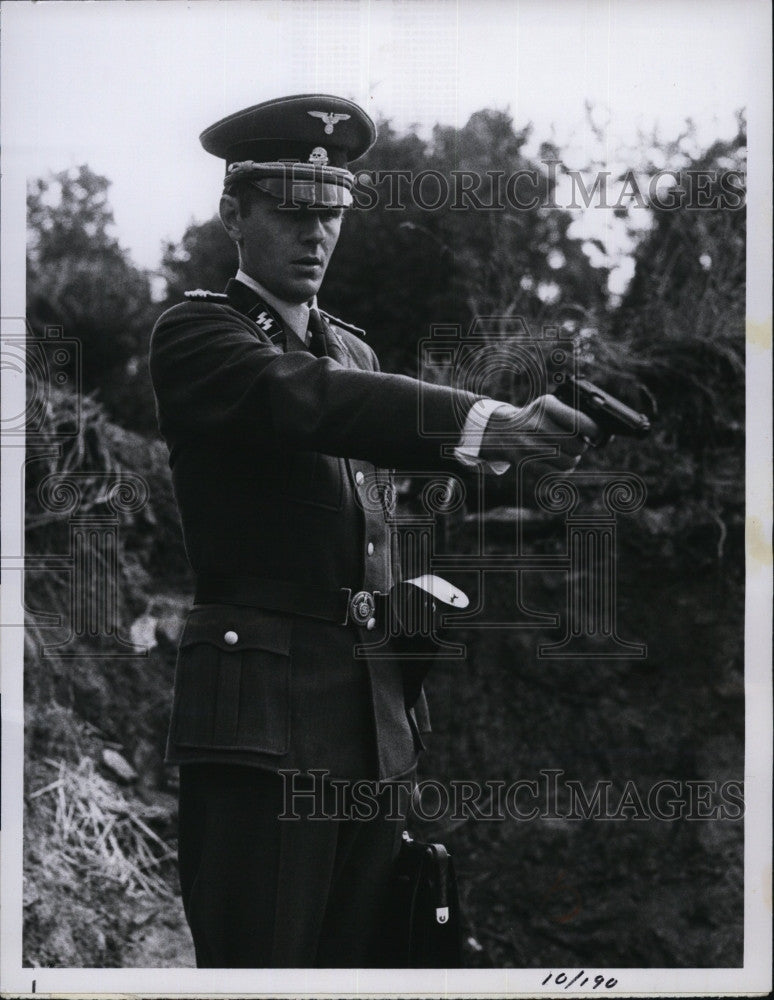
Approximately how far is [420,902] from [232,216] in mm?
1900

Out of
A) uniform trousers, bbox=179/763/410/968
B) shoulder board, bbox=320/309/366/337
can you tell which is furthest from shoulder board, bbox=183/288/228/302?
uniform trousers, bbox=179/763/410/968

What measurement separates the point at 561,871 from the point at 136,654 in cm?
148

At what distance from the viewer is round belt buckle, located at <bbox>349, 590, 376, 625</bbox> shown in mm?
3334

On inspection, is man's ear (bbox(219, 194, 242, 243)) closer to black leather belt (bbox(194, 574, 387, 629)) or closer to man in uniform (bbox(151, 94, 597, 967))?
man in uniform (bbox(151, 94, 597, 967))

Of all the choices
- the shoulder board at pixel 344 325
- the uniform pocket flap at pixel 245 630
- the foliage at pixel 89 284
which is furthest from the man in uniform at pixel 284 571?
the foliage at pixel 89 284

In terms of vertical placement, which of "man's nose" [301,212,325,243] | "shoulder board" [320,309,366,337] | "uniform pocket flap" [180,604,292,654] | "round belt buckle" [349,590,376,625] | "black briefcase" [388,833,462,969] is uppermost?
"man's nose" [301,212,325,243]

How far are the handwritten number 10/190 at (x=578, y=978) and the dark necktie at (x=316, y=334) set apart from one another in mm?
1954

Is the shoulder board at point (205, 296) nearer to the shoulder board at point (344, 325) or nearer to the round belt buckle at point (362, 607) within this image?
the shoulder board at point (344, 325)

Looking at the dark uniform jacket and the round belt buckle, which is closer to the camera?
the dark uniform jacket

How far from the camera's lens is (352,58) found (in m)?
3.89

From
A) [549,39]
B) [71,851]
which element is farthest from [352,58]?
[71,851]

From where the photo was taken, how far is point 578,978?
3.88 meters

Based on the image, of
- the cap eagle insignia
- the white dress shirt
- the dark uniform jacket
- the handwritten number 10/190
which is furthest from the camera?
the handwritten number 10/190

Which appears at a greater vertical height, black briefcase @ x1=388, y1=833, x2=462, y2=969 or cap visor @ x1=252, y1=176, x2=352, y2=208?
cap visor @ x1=252, y1=176, x2=352, y2=208
